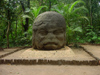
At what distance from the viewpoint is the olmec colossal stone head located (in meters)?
5.98

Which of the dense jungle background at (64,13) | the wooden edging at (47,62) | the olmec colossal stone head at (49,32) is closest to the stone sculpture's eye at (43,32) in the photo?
the olmec colossal stone head at (49,32)

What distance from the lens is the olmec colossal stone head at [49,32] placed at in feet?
19.6

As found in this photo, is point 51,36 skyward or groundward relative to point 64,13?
groundward

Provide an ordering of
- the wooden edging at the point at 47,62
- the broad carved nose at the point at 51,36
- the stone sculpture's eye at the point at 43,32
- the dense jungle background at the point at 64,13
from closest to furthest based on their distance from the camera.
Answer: the wooden edging at the point at 47,62 < the broad carved nose at the point at 51,36 < the stone sculpture's eye at the point at 43,32 < the dense jungle background at the point at 64,13

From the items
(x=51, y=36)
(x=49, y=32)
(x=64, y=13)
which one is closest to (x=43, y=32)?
(x=49, y=32)

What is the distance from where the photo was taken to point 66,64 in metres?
4.52

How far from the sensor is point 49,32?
6.03 metres

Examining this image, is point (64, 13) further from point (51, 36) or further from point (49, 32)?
point (51, 36)

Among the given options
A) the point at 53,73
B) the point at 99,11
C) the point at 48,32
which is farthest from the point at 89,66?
the point at 99,11

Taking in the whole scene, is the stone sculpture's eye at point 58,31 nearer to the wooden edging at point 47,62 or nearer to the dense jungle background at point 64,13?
the wooden edging at point 47,62

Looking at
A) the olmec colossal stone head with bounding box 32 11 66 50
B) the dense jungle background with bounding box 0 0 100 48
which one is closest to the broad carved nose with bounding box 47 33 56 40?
the olmec colossal stone head with bounding box 32 11 66 50

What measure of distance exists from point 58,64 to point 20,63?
1.65 meters

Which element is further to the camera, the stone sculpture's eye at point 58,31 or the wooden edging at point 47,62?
the stone sculpture's eye at point 58,31

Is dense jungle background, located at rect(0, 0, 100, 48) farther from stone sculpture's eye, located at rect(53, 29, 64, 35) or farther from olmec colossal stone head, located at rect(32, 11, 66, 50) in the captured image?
olmec colossal stone head, located at rect(32, 11, 66, 50)
